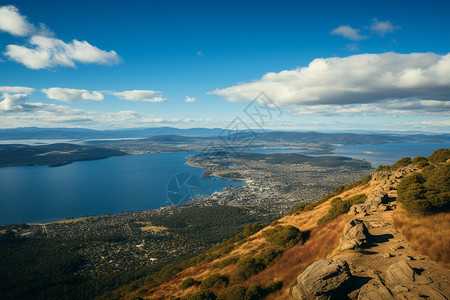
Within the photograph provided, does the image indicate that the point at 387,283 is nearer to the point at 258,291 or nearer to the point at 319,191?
the point at 258,291

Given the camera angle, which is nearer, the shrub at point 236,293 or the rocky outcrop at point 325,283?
the rocky outcrop at point 325,283

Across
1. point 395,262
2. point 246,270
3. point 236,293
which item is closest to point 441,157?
point 395,262

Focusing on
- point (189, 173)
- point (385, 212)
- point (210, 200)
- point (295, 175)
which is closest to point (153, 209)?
point (210, 200)

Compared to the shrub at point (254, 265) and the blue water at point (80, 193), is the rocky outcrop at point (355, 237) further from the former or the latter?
the blue water at point (80, 193)

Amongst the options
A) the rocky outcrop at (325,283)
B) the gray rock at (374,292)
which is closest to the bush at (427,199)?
the gray rock at (374,292)

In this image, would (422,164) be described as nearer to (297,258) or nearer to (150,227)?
(297,258)

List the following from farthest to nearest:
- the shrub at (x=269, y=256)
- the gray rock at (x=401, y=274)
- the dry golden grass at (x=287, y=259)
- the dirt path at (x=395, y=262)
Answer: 1. the shrub at (x=269, y=256)
2. the dry golden grass at (x=287, y=259)
3. the gray rock at (x=401, y=274)
4. the dirt path at (x=395, y=262)

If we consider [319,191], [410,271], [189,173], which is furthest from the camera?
[189,173]
